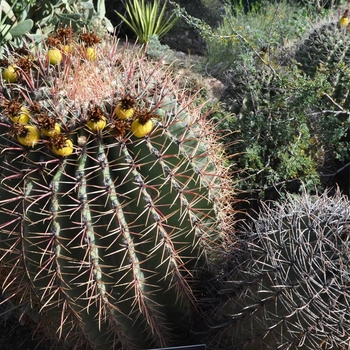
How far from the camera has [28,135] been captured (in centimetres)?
160

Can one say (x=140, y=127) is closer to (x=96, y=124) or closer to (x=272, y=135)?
(x=96, y=124)

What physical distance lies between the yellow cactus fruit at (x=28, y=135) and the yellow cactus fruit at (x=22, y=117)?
0.04 meters

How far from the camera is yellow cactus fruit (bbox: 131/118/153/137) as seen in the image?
163cm

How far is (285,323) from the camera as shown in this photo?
62.4 inches

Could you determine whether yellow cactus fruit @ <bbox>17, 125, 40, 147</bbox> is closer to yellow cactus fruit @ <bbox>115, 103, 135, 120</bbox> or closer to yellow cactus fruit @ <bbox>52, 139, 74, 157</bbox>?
yellow cactus fruit @ <bbox>52, 139, 74, 157</bbox>

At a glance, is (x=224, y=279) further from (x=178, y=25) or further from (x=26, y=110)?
(x=178, y=25)

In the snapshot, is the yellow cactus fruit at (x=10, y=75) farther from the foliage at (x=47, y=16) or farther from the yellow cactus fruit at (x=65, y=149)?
the foliage at (x=47, y=16)

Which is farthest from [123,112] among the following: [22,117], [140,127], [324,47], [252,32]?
[252,32]

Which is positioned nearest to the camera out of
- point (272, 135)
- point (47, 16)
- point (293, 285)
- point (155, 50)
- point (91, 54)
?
point (293, 285)

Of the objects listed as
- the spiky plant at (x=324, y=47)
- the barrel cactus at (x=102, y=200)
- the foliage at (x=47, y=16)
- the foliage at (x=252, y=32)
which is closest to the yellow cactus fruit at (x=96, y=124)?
the barrel cactus at (x=102, y=200)

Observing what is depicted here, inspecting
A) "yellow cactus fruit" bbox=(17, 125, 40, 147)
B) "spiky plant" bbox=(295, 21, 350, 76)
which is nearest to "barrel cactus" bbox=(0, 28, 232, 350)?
"yellow cactus fruit" bbox=(17, 125, 40, 147)

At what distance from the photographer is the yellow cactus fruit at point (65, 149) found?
5.16 ft

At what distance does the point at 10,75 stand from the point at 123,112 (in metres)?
0.51

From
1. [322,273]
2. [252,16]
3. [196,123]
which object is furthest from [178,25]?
[322,273]
